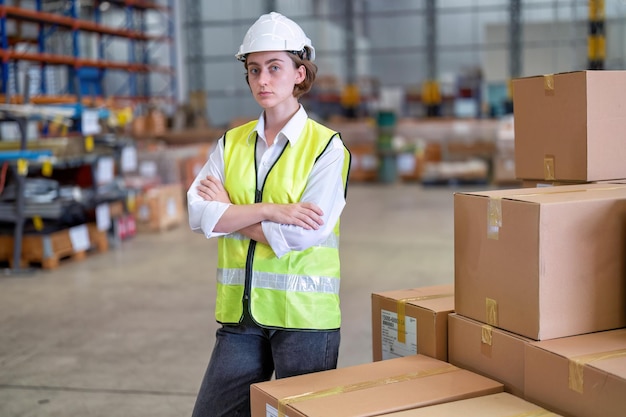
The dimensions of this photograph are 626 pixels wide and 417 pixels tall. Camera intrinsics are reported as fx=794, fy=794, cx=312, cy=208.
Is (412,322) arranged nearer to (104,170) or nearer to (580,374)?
(580,374)

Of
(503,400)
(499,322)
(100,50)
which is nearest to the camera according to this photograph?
(503,400)

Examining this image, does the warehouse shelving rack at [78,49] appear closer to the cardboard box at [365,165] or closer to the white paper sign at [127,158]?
the white paper sign at [127,158]

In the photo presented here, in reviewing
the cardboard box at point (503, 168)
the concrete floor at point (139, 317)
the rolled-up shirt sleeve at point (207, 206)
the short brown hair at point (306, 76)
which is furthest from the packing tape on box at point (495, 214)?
the cardboard box at point (503, 168)

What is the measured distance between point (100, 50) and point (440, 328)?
14393mm

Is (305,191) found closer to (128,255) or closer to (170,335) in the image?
(170,335)

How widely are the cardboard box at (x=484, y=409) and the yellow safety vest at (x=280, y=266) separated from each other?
0.45 meters

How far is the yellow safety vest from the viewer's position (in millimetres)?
2529

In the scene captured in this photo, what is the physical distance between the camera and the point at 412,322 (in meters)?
3.01

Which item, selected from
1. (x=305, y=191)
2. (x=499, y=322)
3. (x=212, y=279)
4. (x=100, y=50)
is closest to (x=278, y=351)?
(x=305, y=191)

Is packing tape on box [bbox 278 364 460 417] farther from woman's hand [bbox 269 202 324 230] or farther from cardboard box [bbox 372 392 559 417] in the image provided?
woman's hand [bbox 269 202 324 230]

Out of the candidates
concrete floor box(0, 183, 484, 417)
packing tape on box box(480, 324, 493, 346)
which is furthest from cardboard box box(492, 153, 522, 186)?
packing tape on box box(480, 324, 493, 346)

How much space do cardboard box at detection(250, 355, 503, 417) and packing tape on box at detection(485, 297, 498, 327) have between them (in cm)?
18

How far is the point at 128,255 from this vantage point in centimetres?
866

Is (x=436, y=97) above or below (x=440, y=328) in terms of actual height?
above
